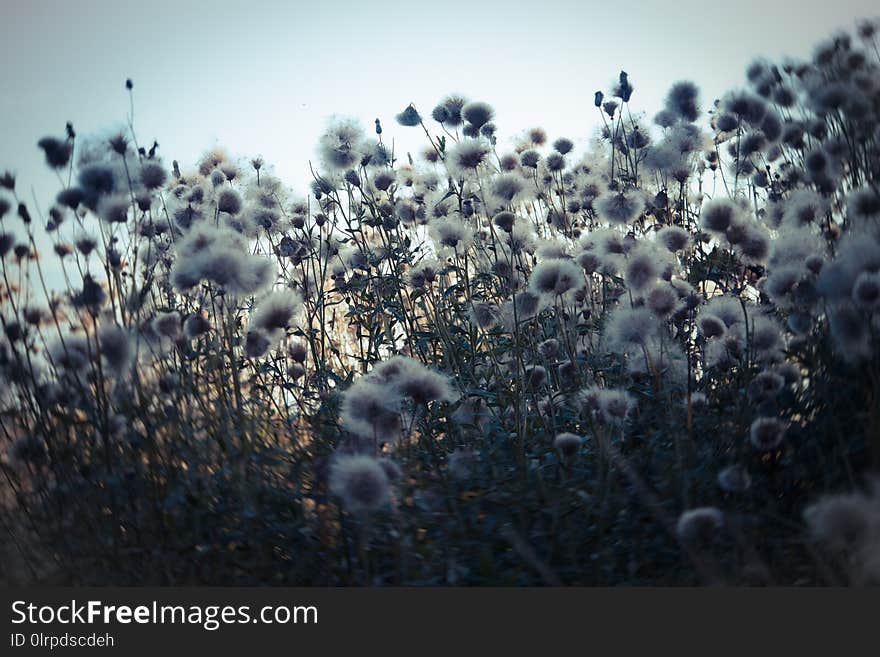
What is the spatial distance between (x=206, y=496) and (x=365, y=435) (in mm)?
509

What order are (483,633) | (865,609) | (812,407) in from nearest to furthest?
(865,609) < (483,633) < (812,407)

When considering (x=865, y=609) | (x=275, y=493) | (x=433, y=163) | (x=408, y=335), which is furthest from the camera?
(x=433, y=163)

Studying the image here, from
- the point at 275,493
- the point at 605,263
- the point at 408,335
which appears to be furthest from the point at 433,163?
the point at 275,493

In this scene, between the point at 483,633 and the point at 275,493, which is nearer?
the point at 483,633

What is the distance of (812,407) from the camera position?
217 cm

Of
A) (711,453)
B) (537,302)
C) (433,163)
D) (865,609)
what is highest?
(433,163)

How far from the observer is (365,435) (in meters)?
2.29

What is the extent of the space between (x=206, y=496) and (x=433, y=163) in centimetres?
270

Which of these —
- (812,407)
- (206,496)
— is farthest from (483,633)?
(812,407)

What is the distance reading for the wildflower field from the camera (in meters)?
2.03

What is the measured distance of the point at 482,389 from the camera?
10.2ft

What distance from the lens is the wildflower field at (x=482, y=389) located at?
6.64 feet

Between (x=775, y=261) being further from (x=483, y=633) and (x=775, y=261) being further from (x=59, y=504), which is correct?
(x=59, y=504)

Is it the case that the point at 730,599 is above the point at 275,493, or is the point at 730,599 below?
below
